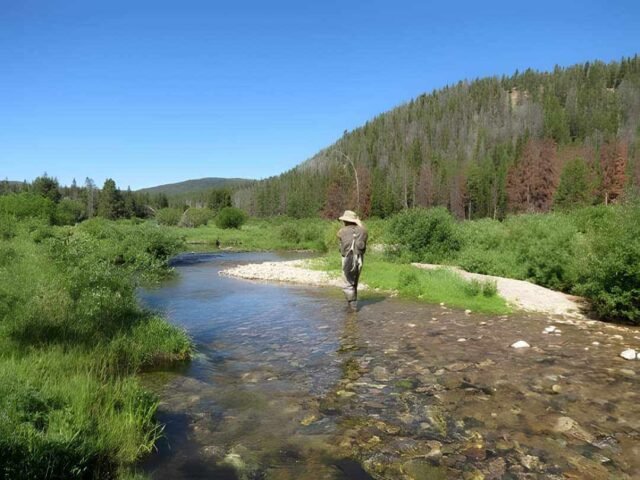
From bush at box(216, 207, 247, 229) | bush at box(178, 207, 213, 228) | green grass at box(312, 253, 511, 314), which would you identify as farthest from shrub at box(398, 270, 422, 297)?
bush at box(178, 207, 213, 228)

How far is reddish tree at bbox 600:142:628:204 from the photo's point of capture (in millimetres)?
83750

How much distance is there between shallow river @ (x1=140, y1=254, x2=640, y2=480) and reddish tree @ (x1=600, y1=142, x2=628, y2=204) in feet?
278

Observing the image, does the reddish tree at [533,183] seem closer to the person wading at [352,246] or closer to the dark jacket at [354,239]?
the person wading at [352,246]

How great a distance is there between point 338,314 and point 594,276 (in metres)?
7.39

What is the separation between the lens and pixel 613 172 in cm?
8694

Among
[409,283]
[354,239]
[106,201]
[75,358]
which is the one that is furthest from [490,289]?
[106,201]

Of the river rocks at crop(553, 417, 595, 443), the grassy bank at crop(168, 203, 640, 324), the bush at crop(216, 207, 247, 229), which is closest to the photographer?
the river rocks at crop(553, 417, 595, 443)

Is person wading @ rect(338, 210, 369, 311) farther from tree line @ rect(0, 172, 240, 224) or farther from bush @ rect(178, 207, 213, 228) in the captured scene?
tree line @ rect(0, 172, 240, 224)

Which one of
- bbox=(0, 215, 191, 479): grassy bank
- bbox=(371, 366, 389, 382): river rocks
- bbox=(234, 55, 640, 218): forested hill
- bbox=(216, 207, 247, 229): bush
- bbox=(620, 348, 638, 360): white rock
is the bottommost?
bbox=(620, 348, 638, 360): white rock

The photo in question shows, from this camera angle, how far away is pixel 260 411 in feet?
23.0

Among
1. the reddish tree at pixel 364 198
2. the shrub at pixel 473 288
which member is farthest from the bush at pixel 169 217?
the shrub at pixel 473 288

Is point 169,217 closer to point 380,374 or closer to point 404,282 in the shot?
point 404,282

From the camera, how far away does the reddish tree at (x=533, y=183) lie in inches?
3469

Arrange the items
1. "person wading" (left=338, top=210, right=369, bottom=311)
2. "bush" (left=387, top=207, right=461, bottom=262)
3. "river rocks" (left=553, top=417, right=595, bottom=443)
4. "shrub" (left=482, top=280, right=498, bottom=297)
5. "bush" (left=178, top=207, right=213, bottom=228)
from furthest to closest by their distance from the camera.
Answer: "bush" (left=178, top=207, right=213, bottom=228) < "bush" (left=387, top=207, right=461, bottom=262) < "shrub" (left=482, top=280, right=498, bottom=297) < "person wading" (left=338, top=210, right=369, bottom=311) < "river rocks" (left=553, top=417, right=595, bottom=443)
